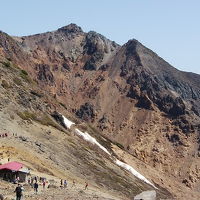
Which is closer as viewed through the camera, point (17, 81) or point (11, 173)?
point (11, 173)

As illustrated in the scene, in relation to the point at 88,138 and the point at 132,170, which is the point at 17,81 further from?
the point at 132,170

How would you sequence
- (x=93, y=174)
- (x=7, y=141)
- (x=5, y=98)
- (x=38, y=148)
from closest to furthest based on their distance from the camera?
(x=7, y=141), (x=38, y=148), (x=93, y=174), (x=5, y=98)

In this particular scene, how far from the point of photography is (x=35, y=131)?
358 feet

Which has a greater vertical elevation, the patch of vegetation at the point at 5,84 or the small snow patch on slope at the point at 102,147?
the patch of vegetation at the point at 5,84

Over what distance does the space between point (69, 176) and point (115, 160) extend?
51.2 metres

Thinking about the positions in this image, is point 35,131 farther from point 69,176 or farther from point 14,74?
point 14,74

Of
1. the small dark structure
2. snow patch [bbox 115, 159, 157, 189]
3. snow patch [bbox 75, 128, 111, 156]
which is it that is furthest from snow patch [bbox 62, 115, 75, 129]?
the small dark structure

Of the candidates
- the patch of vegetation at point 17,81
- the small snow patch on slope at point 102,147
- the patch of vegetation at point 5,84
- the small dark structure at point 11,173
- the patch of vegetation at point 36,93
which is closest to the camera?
the small dark structure at point 11,173

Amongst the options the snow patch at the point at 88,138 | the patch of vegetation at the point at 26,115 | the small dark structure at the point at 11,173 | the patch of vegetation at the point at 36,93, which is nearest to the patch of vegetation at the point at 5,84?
the patch of vegetation at the point at 26,115

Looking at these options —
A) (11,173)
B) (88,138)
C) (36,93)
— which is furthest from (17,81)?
(11,173)

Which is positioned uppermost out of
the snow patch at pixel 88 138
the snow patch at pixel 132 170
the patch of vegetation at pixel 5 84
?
the patch of vegetation at pixel 5 84

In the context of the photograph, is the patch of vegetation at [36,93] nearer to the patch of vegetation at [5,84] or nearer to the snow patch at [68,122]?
the snow patch at [68,122]

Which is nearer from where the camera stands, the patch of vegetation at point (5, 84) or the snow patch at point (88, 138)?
the patch of vegetation at point (5, 84)

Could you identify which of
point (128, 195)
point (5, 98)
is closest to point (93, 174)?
point (128, 195)
